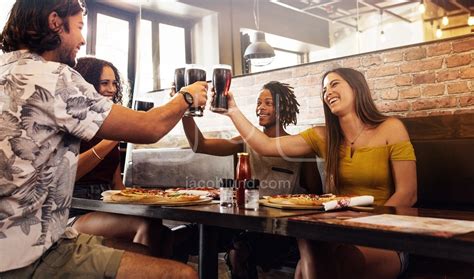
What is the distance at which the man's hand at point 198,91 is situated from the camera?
154cm

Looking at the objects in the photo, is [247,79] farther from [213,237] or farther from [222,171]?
[213,237]

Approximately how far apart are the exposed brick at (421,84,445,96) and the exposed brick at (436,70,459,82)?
0.04 meters

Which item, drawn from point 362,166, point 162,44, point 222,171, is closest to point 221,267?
point 222,171

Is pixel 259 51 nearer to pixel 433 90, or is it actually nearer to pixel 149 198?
pixel 433 90

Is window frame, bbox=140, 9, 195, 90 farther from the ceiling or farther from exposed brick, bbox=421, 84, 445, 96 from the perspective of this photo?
exposed brick, bbox=421, 84, 445, 96

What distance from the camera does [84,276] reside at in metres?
1.07

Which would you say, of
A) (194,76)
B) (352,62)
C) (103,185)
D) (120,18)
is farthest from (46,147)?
(120,18)

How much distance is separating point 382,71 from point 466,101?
0.53 metres

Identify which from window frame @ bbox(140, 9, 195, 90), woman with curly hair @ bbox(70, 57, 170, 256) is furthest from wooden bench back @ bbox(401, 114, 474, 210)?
window frame @ bbox(140, 9, 195, 90)

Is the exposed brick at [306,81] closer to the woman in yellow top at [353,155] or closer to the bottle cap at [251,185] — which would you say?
the woman in yellow top at [353,155]

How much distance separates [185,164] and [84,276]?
2227 millimetres

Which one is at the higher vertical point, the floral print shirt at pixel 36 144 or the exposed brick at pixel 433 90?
the exposed brick at pixel 433 90

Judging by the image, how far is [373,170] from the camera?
6.25ft

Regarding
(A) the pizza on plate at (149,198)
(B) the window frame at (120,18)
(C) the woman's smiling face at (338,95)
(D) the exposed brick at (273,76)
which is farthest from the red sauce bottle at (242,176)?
(B) the window frame at (120,18)
